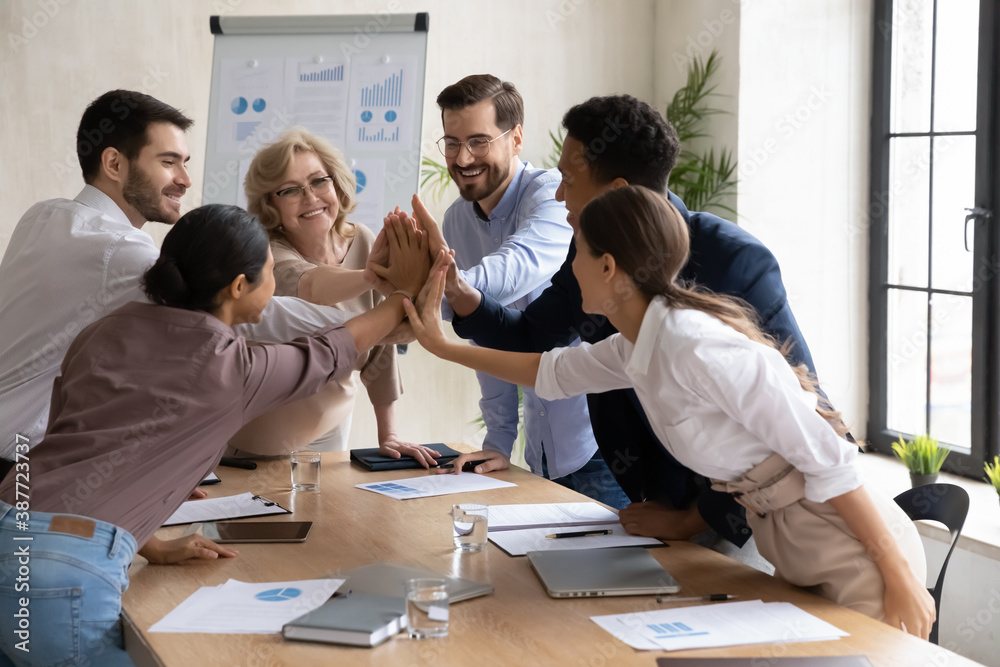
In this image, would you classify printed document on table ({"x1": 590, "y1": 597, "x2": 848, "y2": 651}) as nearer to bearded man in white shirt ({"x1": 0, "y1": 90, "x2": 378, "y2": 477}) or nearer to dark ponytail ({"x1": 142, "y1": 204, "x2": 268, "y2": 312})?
dark ponytail ({"x1": 142, "y1": 204, "x2": 268, "y2": 312})

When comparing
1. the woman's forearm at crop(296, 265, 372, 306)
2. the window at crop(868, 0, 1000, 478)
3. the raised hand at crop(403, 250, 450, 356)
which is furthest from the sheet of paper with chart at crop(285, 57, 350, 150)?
the window at crop(868, 0, 1000, 478)

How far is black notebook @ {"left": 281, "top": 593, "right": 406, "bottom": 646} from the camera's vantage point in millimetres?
1366

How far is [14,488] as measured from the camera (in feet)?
5.25

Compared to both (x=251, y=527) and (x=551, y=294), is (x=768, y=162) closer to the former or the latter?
(x=551, y=294)

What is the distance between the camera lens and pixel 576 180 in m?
2.22

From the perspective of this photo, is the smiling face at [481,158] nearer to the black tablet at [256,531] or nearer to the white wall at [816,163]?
the black tablet at [256,531]

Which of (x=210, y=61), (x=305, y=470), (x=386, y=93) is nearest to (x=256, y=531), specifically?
(x=305, y=470)

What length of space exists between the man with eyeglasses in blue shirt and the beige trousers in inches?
42.5

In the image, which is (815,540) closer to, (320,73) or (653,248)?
(653,248)

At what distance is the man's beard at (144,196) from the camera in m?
2.40

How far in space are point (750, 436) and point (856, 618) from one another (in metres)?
0.34

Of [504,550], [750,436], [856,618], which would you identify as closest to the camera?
[856,618]

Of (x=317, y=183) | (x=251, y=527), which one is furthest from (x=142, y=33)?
(x=251, y=527)

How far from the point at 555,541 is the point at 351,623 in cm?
59
